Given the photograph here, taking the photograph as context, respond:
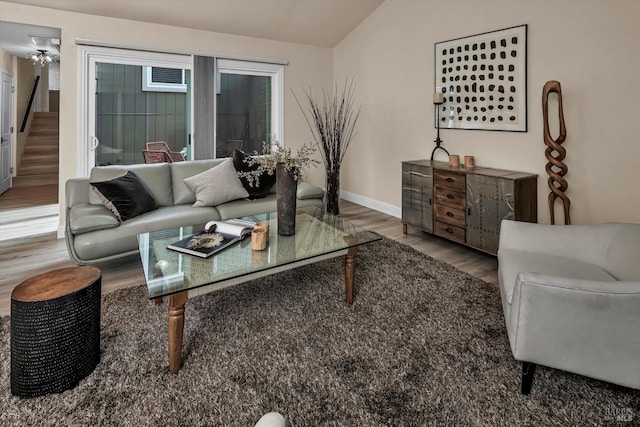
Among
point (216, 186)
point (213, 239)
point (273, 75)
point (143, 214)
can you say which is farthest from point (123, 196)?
point (273, 75)

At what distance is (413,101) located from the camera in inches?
182

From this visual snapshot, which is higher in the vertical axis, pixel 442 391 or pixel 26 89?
pixel 26 89

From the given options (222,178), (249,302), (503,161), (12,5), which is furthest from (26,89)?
(503,161)

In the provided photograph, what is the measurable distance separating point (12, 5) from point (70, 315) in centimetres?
382

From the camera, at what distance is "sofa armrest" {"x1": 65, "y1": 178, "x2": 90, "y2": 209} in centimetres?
327

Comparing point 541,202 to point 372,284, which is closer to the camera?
point 372,284

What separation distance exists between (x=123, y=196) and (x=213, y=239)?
1.22m

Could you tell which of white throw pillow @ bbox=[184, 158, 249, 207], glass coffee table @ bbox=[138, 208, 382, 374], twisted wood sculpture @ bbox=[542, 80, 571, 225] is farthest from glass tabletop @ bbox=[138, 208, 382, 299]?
twisted wood sculpture @ bbox=[542, 80, 571, 225]

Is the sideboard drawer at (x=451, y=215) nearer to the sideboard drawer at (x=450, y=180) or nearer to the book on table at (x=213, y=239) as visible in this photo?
the sideboard drawer at (x=450, y=180)

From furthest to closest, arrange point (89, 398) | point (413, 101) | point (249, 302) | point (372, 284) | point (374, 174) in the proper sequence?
point (374, 174)
point (413, 101)
point (372, 284)
point (249, 302)
point (89, 398)

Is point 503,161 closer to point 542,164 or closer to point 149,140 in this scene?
point 542,164

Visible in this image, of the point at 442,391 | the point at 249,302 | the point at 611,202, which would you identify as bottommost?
the point at 442,391

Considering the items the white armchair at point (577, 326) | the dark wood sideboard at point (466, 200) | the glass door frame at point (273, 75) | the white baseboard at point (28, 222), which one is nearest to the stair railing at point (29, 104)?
the white baseboard at point (28, 222)

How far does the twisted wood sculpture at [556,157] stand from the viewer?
300 centimetres
